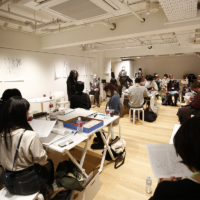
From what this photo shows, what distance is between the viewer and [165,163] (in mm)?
1217

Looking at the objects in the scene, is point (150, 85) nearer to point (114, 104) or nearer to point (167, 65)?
point (114, 104)

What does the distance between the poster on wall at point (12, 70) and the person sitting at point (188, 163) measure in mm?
4940

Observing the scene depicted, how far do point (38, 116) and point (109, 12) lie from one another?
2136 mm

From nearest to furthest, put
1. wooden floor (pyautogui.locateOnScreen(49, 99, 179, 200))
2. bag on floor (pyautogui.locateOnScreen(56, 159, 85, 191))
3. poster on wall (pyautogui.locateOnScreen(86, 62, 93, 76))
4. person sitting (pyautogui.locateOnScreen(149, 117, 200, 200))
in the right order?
1. person sitting (pyautogui.locateOnScreen(149, 117, 200, 200))
2. bag on floor (pyautogui.locateOnScreen(56, 159, 85, 191))
3. wooden floor (pyautogui.locateOnScreen(49, 99, 179, 200))
4. poster on wall (pyautogui.locateOnScreen(86, 62, 93, 76))

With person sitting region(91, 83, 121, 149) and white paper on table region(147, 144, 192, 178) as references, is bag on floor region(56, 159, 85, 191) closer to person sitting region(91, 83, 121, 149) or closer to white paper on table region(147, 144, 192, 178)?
white paper on table region(147, 144, 192, 178)

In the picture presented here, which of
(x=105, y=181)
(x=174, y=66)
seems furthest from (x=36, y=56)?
(x=174, y=66)

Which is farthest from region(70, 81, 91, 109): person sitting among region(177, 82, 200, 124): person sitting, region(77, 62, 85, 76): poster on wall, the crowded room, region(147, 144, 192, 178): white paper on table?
region(77, 62, 85, 76): poster on wall

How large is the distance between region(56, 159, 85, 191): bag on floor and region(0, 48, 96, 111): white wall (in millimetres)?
3671

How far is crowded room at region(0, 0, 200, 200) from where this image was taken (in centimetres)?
129

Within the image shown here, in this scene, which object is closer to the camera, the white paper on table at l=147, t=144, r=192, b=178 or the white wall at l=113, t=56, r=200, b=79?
the white paper on table at l=147, t=144, r=192, b=178

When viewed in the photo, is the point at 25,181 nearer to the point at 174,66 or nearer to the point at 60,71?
the point at 60,71

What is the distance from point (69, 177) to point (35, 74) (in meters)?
4.40

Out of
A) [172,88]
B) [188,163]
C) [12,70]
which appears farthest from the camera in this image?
[172,88]

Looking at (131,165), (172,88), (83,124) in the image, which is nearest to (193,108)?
(131,165)
